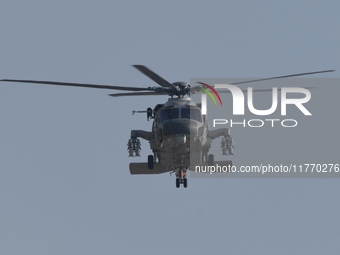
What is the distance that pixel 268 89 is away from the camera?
42.5 metres

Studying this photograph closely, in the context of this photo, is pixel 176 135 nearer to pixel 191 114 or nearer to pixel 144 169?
pixel 191 114

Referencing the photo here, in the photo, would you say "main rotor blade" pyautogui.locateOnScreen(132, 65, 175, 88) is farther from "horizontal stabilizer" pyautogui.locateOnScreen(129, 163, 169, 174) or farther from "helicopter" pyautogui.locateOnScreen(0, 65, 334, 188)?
"horizontal stabilizer" pyautogui.locateOnScreen(129, 163, 169, 174)

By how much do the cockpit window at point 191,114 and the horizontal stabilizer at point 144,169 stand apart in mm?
2987

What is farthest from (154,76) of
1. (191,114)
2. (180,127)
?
(191,114)

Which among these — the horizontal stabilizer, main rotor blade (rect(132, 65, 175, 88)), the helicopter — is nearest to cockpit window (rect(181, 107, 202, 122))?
the helicopter

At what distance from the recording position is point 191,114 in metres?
41.4

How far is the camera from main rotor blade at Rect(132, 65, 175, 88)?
38.4 meters

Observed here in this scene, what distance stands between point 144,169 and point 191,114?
3.89 m

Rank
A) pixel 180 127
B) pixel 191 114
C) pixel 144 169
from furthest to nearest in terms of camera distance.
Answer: pixel 144 169 → pixel 191 114 → pixel 180 127

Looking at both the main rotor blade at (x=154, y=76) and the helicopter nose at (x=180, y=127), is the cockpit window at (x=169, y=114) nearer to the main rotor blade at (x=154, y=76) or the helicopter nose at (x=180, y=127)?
the helicopter nose at (x=180, y=127)

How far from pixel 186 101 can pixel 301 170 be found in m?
6.43

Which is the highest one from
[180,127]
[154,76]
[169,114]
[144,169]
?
[154,76]

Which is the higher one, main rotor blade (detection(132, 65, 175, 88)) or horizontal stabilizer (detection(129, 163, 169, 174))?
main rotor blade (detection(132, 65, 175, 88))

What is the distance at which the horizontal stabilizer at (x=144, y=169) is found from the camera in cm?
4278
